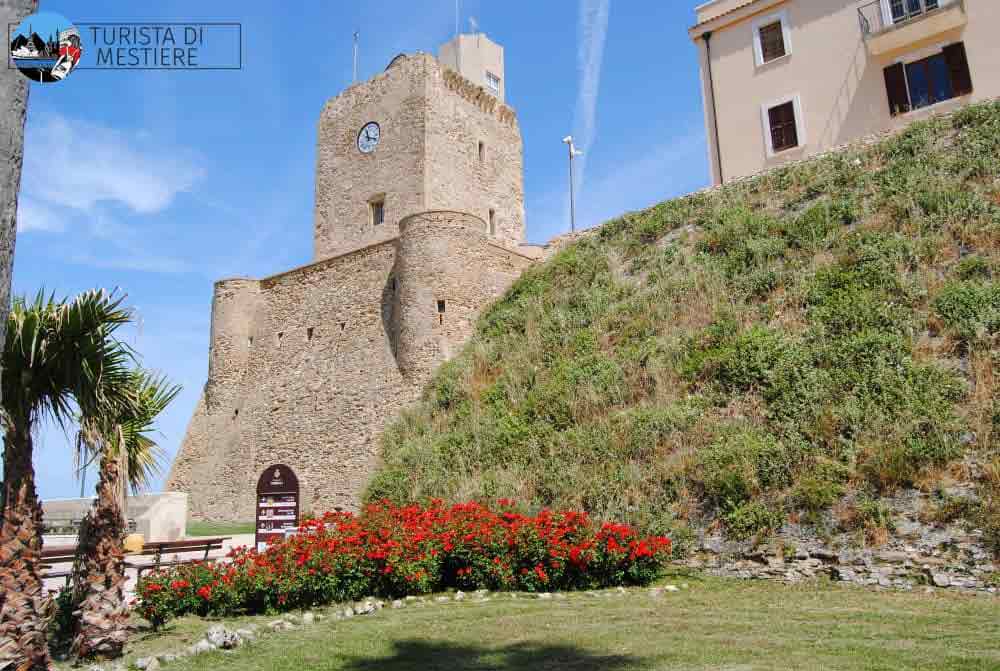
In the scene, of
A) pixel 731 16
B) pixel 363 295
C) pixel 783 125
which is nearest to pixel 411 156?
pixel 363 295

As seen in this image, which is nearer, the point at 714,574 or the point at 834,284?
the point at 714,574

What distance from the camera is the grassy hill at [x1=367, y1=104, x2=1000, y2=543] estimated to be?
9688mm

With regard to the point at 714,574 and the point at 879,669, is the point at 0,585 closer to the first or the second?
the point at 879,669

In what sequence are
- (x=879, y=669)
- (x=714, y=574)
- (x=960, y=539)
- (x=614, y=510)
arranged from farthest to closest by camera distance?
(x=614, y=510) < (x=714, y=574) < (x=960, y=539) < (x=879, y=669)

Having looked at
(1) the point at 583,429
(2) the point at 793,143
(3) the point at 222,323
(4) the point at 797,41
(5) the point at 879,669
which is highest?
(4) the point at 797,41

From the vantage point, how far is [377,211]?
2680 centimetres

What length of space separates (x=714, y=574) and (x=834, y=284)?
252 inches

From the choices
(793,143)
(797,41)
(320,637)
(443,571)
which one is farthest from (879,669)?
(797,41)

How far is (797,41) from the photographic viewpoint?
2030 centimetres

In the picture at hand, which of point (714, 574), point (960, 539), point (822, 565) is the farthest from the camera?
point (714, 574)

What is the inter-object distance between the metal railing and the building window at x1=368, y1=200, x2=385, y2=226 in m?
15.7

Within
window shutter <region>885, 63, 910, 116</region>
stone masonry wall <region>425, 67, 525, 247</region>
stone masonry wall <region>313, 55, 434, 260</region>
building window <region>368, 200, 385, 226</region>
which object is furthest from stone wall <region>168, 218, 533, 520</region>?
window shutter <region>885, 63, 910, 116</region>

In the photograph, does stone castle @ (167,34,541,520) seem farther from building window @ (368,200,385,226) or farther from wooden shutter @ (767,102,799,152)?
wooden shutter @ (767,102,799,152)

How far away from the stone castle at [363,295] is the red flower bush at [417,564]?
917 centimetres
